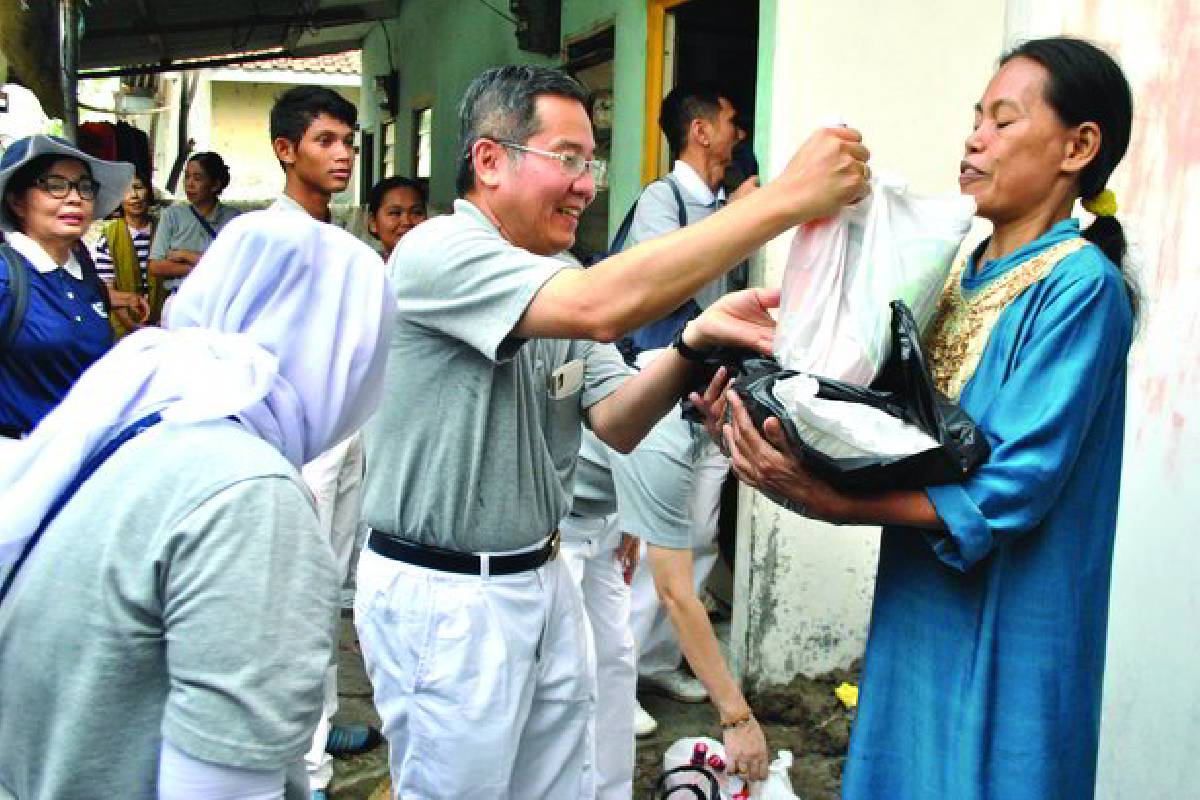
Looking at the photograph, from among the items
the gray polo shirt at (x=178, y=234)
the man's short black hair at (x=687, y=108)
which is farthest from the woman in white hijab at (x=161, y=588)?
the gray polo shirt at (x=178, y=234)

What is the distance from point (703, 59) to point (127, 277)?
358 cm

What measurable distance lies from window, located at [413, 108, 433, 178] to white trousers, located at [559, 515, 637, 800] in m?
9.61

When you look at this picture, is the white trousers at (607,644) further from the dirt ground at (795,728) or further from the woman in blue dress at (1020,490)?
the woman in blue dress at (1020,490)

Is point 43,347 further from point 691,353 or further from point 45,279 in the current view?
point 691,353

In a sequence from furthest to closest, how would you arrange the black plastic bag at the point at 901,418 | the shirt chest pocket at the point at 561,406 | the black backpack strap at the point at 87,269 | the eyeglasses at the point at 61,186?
the black backpack strap at the point at 87,269, the eyeglasses at the point at 61,186, the shirt chest pocket at the point at 561,406, the black plastic bag at the point at 901,418

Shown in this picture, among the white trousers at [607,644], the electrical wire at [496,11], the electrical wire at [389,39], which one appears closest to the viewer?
the white trousers at [607,644]

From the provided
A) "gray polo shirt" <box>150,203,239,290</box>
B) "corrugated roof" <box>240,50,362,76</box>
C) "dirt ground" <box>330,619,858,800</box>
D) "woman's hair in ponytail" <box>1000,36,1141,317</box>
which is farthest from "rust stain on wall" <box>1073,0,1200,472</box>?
"corrugated roof" <box>240,50,362,76</box>

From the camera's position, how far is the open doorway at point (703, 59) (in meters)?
6.32

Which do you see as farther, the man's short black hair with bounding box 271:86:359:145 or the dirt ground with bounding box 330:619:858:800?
the man's short black hair with bounding box 271:86:359:145

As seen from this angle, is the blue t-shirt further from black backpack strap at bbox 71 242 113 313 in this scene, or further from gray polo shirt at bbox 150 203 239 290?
gray polo shirt at bbox 150 203 239 290

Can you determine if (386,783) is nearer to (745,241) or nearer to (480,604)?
(480,604)

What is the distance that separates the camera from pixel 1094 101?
2107 millimetres

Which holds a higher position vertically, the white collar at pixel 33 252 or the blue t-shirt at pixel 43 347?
the white collar at pixel 33 252

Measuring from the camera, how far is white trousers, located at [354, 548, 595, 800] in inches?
96.6
